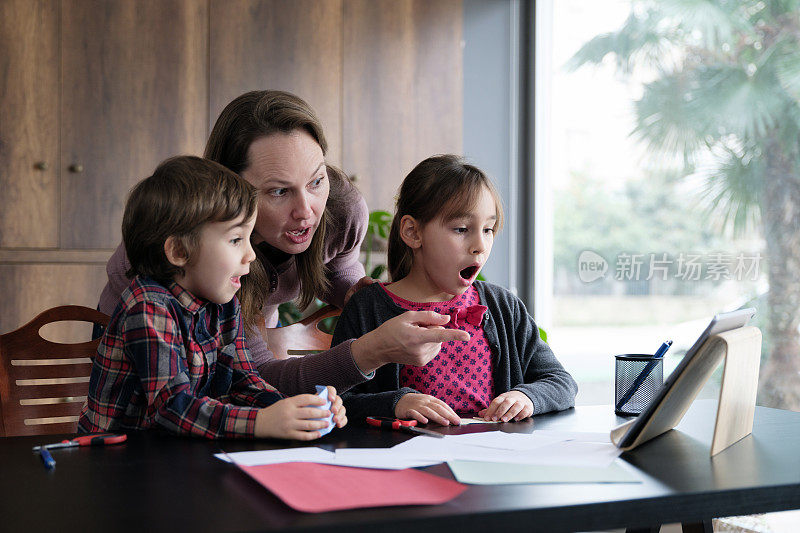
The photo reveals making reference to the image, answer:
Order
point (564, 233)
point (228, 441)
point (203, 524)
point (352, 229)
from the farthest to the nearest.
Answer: point (564, 233) < point (352, 229) < point (228, 441) < point (203, 524)

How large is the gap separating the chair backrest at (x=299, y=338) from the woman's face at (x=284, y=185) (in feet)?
1.00

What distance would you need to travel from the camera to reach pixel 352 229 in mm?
1909

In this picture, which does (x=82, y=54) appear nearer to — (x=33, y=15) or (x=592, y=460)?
(x=33, y=15)

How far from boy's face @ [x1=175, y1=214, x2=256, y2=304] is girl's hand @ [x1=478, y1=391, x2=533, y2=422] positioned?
0.45m

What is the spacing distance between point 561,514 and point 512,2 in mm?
3938

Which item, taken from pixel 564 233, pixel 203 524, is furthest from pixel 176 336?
pixel 564 233

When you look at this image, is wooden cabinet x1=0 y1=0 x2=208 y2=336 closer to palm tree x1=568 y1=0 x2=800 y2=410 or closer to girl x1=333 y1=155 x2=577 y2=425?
Result: girl x1=333 y1=155 x2=577 y2=425

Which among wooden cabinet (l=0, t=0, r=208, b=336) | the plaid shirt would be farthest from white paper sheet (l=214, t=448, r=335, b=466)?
wooden cabinet (l=0, t=0, r=208, b=336)

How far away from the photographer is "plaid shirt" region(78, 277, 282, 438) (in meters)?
1.10

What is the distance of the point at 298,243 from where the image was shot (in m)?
1.58

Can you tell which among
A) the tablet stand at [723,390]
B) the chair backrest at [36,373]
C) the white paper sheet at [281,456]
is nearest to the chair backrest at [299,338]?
the chair backrest at [36,373]

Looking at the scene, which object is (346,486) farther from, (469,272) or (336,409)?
(469,272)

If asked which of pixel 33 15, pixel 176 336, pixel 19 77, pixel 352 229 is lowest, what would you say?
pixel 176 336

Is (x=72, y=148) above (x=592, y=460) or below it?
above
